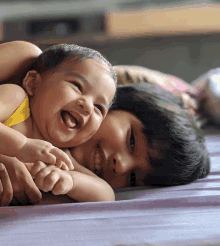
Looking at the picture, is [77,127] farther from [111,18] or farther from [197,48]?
[111,18]

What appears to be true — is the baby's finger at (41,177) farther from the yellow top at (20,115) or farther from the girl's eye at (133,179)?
the girl's eye at (133,179)

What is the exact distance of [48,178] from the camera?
56cm

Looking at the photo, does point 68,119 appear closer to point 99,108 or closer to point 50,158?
point 99,108

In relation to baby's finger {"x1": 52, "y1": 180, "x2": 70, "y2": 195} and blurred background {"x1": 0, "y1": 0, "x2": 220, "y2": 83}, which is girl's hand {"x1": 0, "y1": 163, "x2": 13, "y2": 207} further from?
blurred background {"x1": 0, "y1": 0, "x2": 220, "y2": 83}

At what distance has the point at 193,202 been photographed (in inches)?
25.2

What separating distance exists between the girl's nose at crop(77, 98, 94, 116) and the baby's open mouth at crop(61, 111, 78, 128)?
3 centimetres

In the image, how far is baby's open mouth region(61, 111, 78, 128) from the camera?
0.74 metres

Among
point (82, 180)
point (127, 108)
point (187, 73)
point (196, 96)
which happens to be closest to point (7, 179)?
point (82, 180)

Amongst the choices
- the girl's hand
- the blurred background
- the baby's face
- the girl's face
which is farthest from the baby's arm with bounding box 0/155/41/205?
the blurred background

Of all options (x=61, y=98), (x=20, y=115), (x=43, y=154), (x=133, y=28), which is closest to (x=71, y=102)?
(x=61, y=98)

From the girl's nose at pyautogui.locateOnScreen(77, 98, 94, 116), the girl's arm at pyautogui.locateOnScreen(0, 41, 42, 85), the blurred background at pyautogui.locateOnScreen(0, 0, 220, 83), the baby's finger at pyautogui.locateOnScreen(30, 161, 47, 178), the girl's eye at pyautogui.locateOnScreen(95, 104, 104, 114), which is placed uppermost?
the girl's arm at pyautogui.locateOnScreen(0, 41, 42, 85)

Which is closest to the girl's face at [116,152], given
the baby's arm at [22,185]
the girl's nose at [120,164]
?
the girl's nose at [120,164]

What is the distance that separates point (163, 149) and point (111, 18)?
8.26 feet

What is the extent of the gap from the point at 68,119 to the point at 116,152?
17 cm
